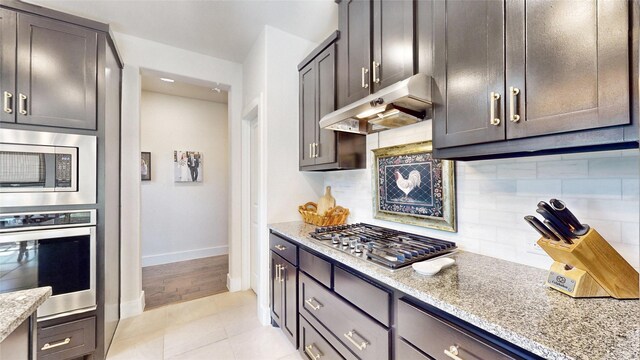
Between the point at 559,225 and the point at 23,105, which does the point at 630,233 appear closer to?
the point at 559,225

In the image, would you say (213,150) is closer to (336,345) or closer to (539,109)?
(336,345)

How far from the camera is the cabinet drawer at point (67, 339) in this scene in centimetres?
172

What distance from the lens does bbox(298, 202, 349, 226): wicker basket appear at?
2230mm

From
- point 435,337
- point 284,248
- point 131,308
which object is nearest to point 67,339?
point 131,308

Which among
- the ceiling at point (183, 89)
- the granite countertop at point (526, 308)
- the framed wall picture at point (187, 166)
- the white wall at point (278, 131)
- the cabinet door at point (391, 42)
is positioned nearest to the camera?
the granite countertop at point (526, 308)

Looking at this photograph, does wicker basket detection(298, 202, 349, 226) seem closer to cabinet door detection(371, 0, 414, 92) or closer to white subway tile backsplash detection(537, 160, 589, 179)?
cabinet door detection(371, 0, 414, 92)

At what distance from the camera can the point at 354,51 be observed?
6.02ft

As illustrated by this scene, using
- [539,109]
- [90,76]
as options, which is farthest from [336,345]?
[90,76]

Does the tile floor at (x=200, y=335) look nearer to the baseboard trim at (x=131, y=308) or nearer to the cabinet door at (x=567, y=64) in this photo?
the baseboard trim at (x=131, y=308)

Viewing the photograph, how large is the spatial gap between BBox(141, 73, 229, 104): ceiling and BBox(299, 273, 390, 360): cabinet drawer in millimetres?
3011

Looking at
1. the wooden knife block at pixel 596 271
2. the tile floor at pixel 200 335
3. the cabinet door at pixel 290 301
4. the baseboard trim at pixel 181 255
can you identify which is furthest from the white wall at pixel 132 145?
the wooden knife block at pixel 596 271

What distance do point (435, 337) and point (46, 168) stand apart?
247 centimetres

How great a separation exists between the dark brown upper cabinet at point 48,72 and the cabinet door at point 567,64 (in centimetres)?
258

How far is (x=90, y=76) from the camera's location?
189cm
